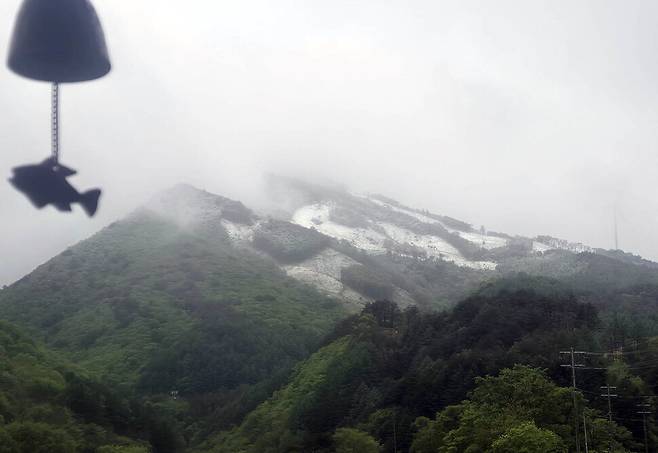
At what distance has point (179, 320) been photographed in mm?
148375

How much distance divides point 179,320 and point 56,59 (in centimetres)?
14705

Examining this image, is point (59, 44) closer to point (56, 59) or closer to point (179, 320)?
point (56, 59)

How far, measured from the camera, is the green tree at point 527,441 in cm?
4497

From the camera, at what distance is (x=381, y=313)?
351 feet

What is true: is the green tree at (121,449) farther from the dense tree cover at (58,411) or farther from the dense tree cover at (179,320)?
the dense tree cover at (179,320)

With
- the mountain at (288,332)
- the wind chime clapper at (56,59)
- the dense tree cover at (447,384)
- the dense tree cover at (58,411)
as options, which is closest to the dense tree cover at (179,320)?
the mountain at (288,332)

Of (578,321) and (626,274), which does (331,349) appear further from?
(626,274)

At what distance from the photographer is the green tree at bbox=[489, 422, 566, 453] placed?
44969 millimetres

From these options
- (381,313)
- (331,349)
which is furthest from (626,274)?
(331,349)

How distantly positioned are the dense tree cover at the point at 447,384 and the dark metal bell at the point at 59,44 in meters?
44.2

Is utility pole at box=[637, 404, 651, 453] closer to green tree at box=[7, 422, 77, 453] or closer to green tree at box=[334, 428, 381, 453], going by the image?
green tree at box=[334, 428, 381, 453]

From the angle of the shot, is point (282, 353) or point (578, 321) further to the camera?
point (282, 353)

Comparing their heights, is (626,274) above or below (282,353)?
above

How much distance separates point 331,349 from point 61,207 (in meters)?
96.9
